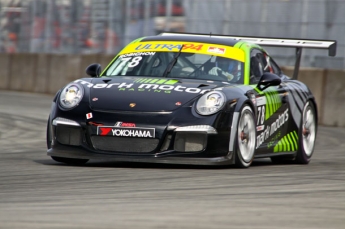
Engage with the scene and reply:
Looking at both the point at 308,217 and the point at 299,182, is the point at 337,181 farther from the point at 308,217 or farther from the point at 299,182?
the point at 308,217

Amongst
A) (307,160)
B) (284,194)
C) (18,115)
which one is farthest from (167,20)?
(284,194)

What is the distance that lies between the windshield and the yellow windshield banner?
22 millimetres

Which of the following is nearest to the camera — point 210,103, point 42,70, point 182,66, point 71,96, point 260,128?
point 210,103

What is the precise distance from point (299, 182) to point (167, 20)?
16.3 metres

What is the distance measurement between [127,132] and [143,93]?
0.46 meters

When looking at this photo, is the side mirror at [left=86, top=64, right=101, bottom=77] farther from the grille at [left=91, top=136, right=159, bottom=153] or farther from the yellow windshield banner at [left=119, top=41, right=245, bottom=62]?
the grille at [left=91, top=136, right=159, bottom=153]

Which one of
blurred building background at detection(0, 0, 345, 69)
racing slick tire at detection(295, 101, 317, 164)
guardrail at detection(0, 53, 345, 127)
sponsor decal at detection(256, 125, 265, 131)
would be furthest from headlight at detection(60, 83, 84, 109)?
guardrail at detection(0, 53, 345, 127)

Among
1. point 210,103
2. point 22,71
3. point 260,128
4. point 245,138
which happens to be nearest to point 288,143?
point 260,128

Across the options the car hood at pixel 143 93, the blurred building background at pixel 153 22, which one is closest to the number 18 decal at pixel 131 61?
the car hood at pixel 143 93

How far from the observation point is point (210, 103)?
8.60 metres

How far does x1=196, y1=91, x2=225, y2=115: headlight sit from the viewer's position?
8562 millimetres

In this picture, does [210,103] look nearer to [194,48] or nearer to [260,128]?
[260,128]

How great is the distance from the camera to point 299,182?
7.84 m

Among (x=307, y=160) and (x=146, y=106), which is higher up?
(x=146, y=106)
